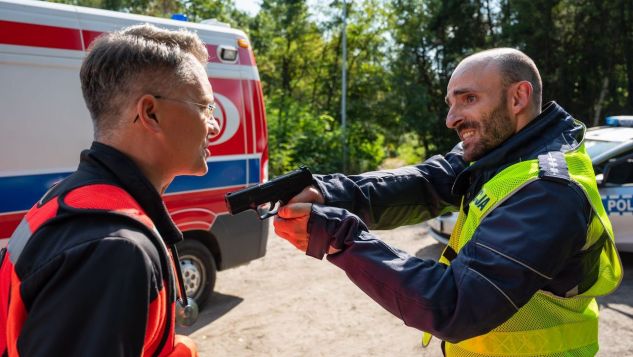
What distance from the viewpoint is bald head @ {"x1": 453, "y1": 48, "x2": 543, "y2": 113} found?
188 centimetres

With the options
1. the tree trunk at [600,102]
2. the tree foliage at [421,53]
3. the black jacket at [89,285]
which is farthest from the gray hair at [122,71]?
the tree trunk at [600,102]

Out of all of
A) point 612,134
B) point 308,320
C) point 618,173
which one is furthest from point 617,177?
point 308,320

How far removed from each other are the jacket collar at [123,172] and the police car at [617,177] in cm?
527

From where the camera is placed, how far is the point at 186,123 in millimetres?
1419

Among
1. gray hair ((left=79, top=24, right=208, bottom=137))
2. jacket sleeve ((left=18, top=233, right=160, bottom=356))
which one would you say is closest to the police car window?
gray hair ((left=79, top=24, right=208, bottom=137))

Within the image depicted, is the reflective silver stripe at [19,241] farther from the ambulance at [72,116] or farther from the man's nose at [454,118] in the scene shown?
the ambulance at [72,116]

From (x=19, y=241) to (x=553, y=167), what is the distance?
1.44 m

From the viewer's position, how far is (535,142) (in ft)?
5.86

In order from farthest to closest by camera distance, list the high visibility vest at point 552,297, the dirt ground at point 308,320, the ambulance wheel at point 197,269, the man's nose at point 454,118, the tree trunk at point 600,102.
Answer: the tree trunk at point 600,102, the ambulance wheel at point 197,269, the dirt ground at point 308,320, the man's nose at point 454,118, the high visibility vest at point 552,297

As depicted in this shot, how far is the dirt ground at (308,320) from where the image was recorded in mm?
4137

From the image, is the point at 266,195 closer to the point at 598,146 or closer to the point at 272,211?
the point at 272,211

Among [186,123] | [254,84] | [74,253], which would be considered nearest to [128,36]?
[186,123]

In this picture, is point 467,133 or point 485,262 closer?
point 485,262

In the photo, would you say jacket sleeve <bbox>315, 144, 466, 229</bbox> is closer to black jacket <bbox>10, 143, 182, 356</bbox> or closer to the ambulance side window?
black jacket <bbox>10, 143, 182, 356</bbox>
